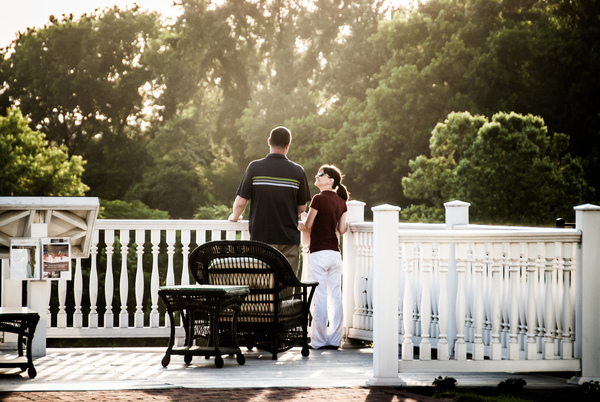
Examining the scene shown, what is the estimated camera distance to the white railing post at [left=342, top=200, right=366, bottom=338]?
853 cm

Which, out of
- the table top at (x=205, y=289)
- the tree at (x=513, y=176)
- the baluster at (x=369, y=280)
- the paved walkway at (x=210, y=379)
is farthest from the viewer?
the tree at (x=513, y=176)

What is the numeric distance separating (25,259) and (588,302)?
4547 mm

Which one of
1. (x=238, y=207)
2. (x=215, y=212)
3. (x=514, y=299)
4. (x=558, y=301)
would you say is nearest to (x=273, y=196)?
(x=238, y=207)

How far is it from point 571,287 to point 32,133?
32537 mm

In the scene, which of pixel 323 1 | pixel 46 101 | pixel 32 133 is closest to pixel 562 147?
pixel 323 1

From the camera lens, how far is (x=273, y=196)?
7680 mm

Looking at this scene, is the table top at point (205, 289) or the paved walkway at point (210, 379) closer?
the paved walkway at point (210, 379)

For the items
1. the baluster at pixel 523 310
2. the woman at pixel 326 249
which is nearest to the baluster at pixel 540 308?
the baluster at pixel 523 310

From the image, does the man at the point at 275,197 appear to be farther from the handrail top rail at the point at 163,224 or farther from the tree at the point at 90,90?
the tree at the point at 90,90

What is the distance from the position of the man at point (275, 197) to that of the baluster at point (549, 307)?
2220 mm

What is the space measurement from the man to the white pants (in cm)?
36

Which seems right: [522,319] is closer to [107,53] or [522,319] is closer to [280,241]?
[280,241]

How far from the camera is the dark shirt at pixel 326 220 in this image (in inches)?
313

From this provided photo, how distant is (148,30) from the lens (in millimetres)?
45875
